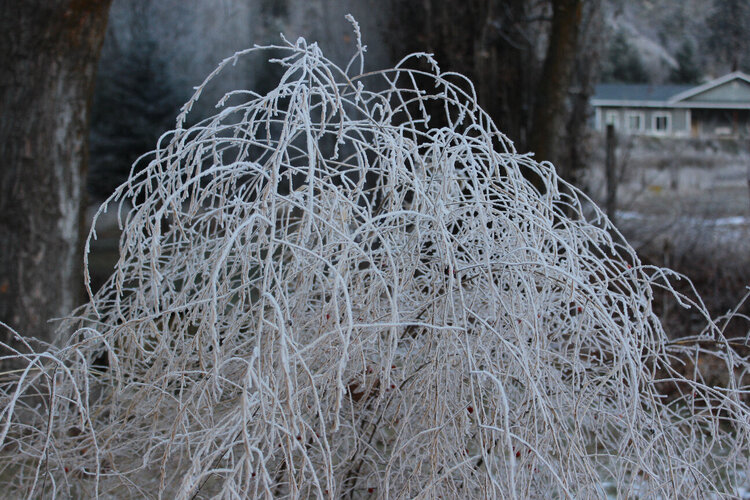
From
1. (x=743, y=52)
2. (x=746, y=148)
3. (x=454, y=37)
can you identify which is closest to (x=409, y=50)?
(x=454, y=37)

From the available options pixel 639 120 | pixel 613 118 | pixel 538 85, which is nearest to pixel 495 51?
pixel 538 85

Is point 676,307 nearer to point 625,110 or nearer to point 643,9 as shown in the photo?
point 625,110

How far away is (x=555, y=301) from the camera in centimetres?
185

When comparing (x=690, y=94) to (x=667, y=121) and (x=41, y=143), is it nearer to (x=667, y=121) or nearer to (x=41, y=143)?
(x=667, y=121)

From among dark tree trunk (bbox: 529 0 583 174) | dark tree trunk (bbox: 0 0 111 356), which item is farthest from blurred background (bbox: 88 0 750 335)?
dark tree trunk (bbox: 0 0 111 356)

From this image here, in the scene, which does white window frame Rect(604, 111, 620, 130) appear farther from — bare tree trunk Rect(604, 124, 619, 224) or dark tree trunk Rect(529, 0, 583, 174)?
dark tree trunk Rect(529, 0, 583, 174)

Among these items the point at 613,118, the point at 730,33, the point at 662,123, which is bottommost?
the point at 662,123

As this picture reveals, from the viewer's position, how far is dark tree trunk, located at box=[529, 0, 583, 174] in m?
4.57

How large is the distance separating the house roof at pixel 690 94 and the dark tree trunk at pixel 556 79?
239 centimetres

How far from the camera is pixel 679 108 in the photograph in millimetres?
7199

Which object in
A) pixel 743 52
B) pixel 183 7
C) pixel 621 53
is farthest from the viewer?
pixel 621 53

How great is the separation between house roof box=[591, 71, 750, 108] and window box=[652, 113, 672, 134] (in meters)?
0.16

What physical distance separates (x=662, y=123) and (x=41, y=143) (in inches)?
219

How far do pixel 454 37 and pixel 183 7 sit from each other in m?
2.83
